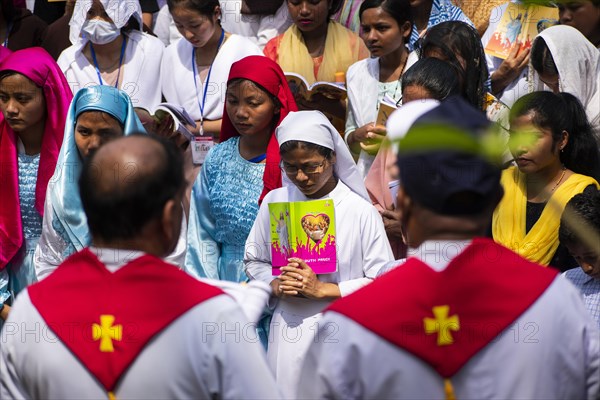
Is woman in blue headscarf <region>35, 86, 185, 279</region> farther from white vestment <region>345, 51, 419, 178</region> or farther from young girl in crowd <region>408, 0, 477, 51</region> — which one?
young girl in crowd <region>408, 0, 477, 51</region>

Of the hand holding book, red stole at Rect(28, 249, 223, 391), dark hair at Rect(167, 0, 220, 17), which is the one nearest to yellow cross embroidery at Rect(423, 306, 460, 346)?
red stole at Rect(28, 249, 223, 391)

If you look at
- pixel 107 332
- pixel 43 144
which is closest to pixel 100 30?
pixel 43 144

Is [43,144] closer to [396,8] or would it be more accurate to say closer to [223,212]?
[223,212]

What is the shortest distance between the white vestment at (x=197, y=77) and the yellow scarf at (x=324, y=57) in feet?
0.69

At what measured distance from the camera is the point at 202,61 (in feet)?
22.7

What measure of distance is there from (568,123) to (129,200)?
307 centimetres

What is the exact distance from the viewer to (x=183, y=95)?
271 inches

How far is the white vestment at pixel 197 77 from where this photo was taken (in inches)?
266

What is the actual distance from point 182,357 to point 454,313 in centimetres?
77

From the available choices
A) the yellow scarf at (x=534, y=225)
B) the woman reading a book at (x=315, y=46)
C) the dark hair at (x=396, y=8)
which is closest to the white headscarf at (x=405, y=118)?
the yellow scarf at (x=534, y=225)

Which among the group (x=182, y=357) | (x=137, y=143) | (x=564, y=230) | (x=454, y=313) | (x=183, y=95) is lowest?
(x=183, y=95)

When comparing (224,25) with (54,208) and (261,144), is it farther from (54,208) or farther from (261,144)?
(54,208)

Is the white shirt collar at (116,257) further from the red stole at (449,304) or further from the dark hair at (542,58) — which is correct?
the dark hair at (542,58)

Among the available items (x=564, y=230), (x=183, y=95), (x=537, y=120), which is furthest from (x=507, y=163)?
(x=183, y=95)
